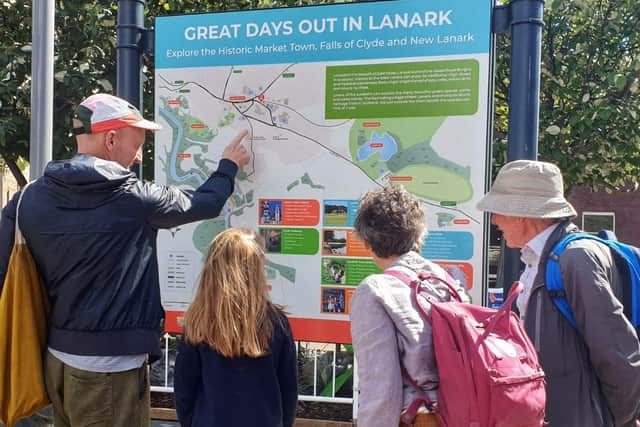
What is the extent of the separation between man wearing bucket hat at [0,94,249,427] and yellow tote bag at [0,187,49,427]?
57 mm

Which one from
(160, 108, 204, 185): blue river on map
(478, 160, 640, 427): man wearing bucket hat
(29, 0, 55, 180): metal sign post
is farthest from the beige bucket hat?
(29, 0, 55, 180): metal sign post

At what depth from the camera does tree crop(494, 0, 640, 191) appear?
611 centimetres

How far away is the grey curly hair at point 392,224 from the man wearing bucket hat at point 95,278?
88 cm

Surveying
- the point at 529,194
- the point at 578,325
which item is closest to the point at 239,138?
the point at 529,194

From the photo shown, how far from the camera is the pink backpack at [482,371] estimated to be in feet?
5.92

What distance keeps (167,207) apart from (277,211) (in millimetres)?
850

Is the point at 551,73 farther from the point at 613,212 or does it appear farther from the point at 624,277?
the point at 613,212

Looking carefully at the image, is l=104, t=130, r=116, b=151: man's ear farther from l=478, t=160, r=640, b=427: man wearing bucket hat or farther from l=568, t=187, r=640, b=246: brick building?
l=568, t=187, r=640, b=246: brick building

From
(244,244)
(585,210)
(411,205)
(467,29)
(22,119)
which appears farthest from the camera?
(585,210)

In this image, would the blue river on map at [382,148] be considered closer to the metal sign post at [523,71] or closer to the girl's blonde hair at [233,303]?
the metal sign post at [523,71]

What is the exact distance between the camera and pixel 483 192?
2926mm

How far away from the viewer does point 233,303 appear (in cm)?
233

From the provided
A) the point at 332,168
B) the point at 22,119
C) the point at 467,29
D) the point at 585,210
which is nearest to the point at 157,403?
the point at 22,119

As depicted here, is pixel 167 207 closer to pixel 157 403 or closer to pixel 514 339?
pixel 514 339
